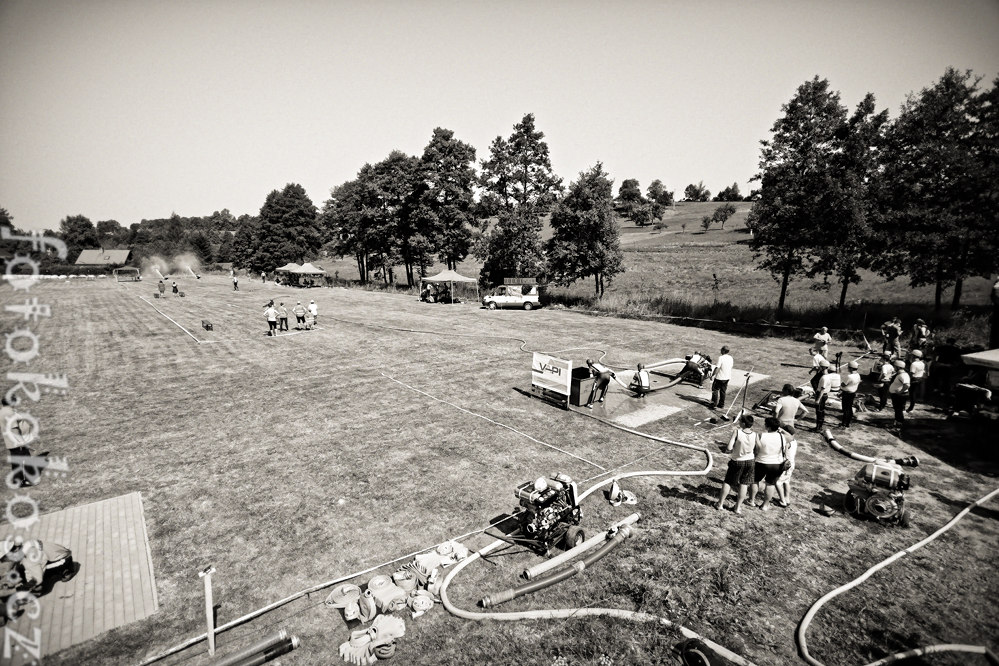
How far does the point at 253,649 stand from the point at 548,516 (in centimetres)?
434

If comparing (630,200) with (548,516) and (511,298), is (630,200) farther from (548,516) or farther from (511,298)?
(548,516)

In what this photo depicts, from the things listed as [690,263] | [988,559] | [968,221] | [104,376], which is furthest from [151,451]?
[690,263]

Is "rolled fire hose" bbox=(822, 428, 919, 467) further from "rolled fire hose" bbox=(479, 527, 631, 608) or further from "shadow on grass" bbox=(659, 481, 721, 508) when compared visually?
"rolled fire hose" bbox=(479, 527, 631, 608)

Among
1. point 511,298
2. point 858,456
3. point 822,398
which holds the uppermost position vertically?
point 511,298

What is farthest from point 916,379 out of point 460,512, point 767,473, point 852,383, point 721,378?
point 460,512

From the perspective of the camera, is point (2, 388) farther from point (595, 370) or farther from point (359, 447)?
point (595, 370)

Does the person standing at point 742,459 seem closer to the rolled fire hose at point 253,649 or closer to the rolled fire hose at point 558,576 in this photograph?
the rolled fire hose at point 558,576

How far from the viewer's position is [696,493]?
30.7 ft

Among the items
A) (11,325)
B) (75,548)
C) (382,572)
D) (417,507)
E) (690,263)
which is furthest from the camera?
(690,263)

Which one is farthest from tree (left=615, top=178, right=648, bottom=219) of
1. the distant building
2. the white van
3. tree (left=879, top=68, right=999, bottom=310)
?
the distant building

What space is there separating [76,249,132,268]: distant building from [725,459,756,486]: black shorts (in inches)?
4372

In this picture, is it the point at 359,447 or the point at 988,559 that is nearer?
the point at 988,559

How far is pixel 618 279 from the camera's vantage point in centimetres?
5150

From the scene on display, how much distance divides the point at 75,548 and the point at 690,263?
2399 inches
